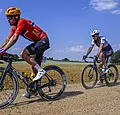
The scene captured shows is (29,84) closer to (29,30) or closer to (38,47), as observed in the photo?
(38,47)

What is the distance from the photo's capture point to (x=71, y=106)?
21.7 ft

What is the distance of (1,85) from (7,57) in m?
0.71

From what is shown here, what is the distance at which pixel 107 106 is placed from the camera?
6594mm

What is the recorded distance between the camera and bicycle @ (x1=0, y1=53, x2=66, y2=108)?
21.7 ft

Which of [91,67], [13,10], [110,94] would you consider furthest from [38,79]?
[91,67]

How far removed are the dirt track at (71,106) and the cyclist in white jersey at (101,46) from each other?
2.64m

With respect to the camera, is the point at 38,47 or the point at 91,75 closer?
the point at 38,47

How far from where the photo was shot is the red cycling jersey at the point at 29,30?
255 inches

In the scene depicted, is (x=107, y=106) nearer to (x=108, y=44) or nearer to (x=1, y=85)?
(x=1, y=85)

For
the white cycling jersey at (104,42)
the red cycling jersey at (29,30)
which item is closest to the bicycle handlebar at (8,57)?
the red cycling jersey at (29,30)

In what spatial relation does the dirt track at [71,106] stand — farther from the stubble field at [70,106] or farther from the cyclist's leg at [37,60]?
the cyclist's leg at [37,60]

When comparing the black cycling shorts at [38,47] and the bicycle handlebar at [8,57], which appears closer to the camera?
the bicycle handlebar at [8,57]

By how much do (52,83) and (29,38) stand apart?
149 centimetres

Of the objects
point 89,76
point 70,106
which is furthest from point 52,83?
point 89,76
